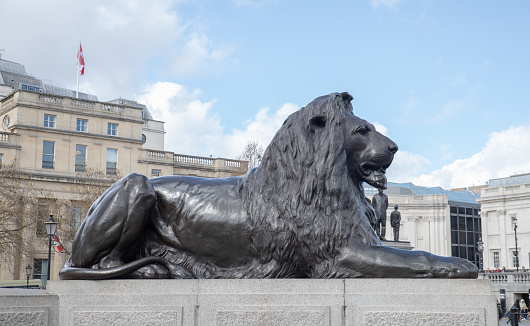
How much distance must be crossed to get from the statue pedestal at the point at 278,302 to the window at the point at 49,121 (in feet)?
142

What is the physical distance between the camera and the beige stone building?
43875mm

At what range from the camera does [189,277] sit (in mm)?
4754

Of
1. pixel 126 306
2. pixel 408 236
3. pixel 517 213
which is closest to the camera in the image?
pixel 126 306

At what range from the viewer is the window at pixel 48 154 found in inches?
1775

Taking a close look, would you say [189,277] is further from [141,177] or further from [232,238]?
[141,177]

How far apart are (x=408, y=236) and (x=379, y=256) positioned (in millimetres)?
74498

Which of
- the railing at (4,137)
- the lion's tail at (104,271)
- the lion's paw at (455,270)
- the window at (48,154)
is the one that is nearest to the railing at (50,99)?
the window at (48,154)

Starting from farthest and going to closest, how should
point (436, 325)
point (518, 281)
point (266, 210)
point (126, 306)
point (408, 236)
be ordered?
point (408, 236) < point (518, 281) < point (266, 210) < point (126, 306) < point (436, 325)

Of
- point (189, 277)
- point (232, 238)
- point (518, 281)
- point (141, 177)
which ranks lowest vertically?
point (518, 281)

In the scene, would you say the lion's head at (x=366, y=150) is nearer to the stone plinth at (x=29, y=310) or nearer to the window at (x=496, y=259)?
the stone plinth at (x=29, y=310)

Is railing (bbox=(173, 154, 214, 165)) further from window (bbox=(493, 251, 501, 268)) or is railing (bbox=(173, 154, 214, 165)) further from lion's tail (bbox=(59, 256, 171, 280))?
lion's tail (bbox=(59, 256, 171, 280))

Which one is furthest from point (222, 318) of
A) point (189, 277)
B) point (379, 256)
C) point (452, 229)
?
point (452, 229)

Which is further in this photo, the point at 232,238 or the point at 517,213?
the point at 517,213

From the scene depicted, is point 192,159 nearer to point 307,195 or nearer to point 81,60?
point 81,60
